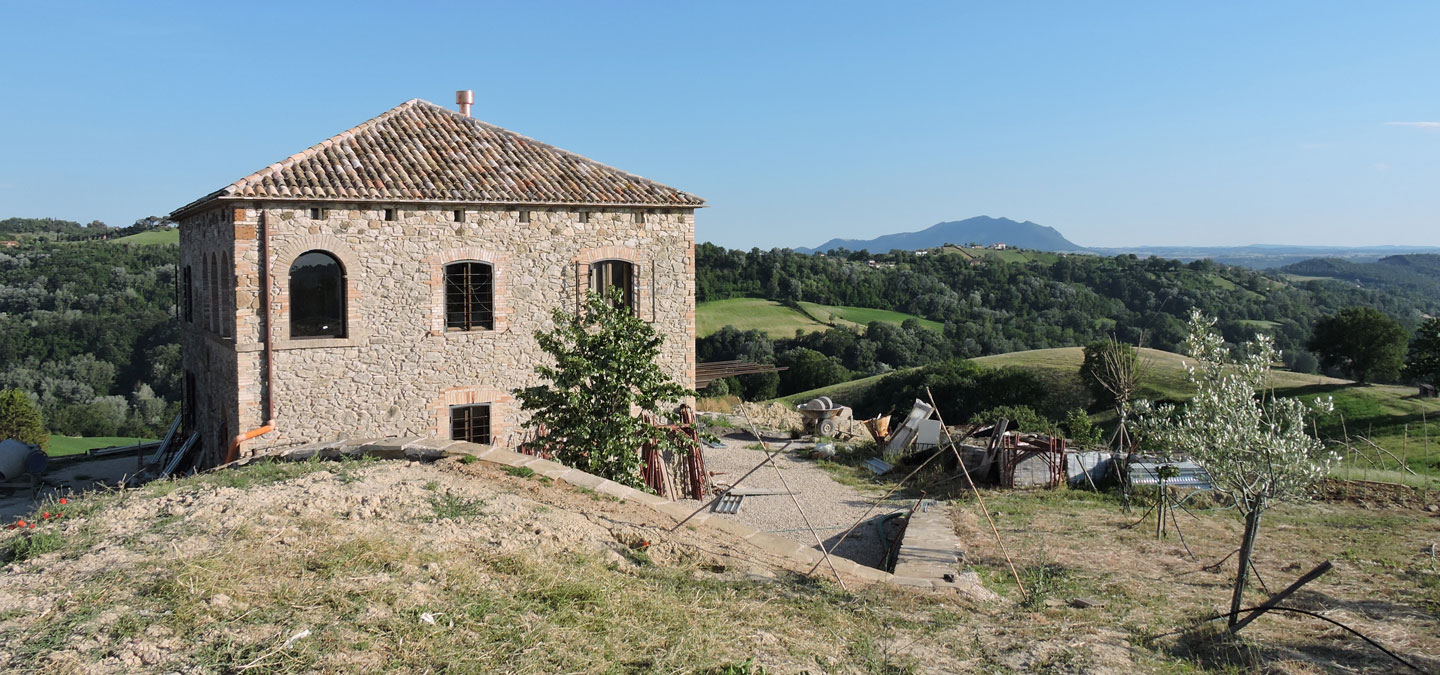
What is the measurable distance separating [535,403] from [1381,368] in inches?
1128

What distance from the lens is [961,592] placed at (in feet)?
28.2

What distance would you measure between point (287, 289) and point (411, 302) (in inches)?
75.0

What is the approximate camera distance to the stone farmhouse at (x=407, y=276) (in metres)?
13.8

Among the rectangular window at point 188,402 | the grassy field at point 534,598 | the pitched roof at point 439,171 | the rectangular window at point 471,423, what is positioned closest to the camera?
the grassy field at point 534,598

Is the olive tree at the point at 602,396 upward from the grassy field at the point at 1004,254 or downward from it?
downward

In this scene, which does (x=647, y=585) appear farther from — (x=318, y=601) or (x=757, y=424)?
(x=757, y=424)

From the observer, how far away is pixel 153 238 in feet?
191

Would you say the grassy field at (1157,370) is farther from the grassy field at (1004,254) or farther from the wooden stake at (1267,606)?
the grassy field at (1004,254)

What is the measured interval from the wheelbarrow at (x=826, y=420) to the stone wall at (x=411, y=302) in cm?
752

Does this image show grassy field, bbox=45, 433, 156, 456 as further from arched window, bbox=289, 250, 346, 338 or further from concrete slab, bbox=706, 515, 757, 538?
concrete slab, bbox=706, 515, 757, 538

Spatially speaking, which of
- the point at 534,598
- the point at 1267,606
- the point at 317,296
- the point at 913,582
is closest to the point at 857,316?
the point at 317,296

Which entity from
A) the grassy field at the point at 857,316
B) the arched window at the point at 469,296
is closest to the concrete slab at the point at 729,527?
the arched window at the point at 469,296

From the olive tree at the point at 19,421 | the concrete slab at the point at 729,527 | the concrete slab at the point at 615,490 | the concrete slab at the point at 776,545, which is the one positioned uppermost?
the concrete slab at the point at 615,490

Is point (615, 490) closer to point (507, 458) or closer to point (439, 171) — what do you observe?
point (507, 458)
